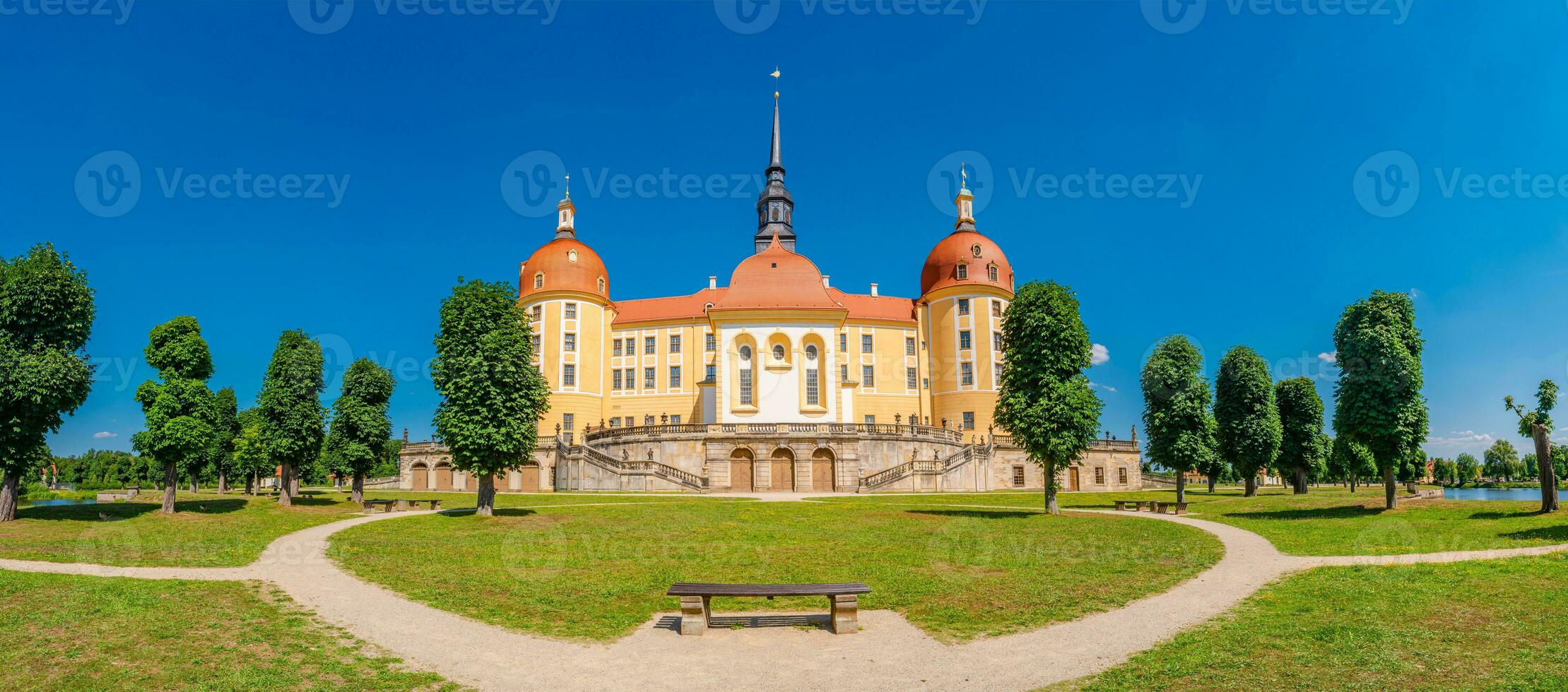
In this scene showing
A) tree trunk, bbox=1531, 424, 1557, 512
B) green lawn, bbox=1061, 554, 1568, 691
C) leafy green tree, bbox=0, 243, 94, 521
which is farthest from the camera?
tree trunk, bbox=1531, 424, 1557, 512

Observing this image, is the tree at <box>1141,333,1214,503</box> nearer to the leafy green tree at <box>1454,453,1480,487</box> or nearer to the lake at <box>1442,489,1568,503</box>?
the lake at <box>1442,489,1568,503</box>

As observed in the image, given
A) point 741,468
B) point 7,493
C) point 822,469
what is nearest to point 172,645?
point 7,493

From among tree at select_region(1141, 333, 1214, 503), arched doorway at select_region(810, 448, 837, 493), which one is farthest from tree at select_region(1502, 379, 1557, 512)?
arched doorway at select_region(810, 448, 837, 493)

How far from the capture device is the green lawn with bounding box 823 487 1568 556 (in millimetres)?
19531

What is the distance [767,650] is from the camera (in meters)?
10.5

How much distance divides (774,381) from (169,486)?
3389 centimetres

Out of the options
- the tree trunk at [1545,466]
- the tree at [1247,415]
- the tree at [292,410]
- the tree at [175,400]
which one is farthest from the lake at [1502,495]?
the tree at [175,400]

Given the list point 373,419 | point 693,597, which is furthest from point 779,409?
point 693,597

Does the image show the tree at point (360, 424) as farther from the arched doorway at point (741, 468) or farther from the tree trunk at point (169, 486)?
the arched doorway at point (741, 468)

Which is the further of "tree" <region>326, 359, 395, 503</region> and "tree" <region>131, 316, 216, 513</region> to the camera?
"tree" <region>326, 359, 395, 503</region>

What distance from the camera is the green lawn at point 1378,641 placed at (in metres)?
8.81

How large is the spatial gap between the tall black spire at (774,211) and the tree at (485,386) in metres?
51.3

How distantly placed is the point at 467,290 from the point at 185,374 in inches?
450

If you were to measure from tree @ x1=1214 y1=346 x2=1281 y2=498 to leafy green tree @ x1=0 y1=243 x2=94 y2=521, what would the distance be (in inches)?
2127
